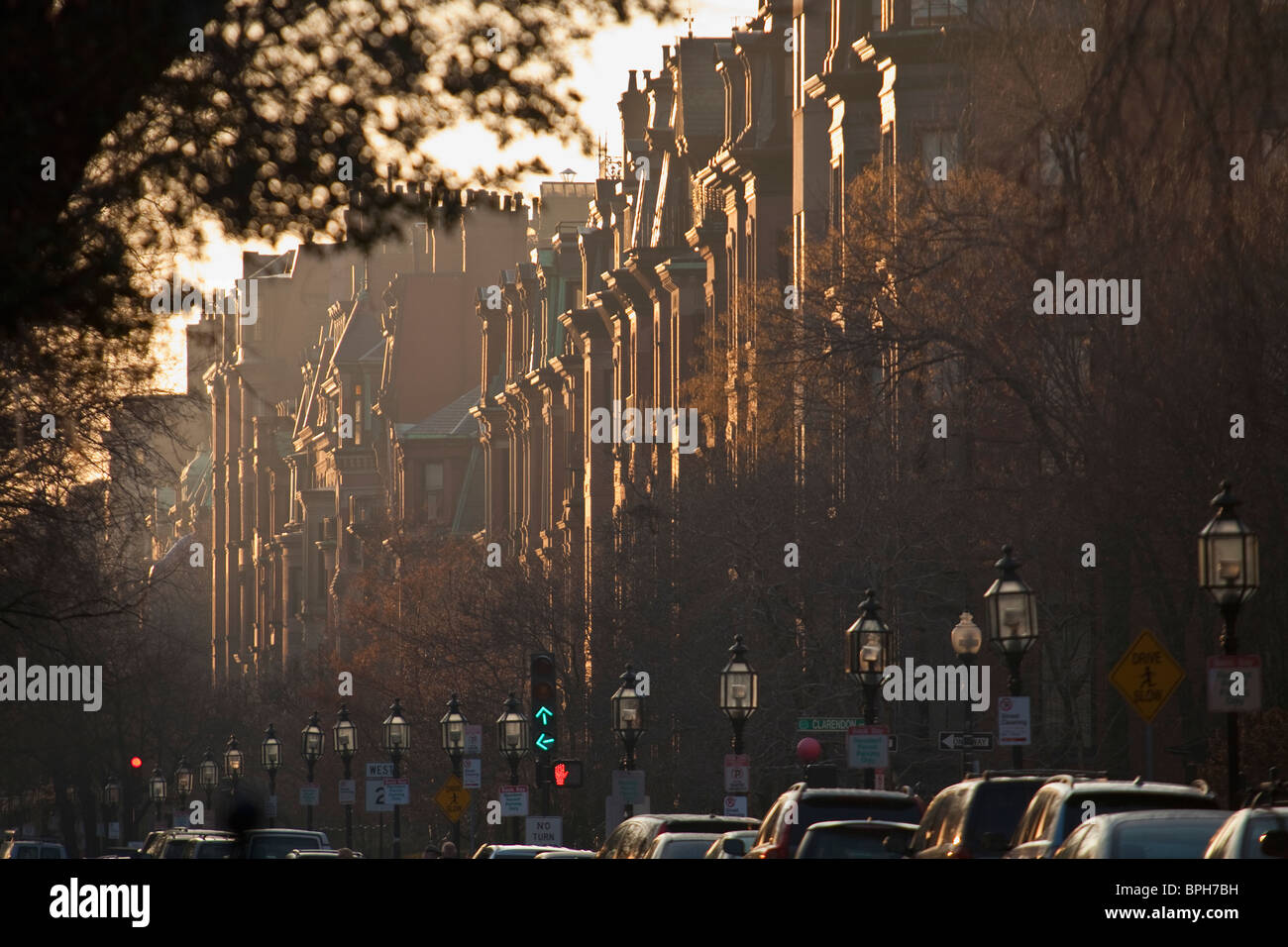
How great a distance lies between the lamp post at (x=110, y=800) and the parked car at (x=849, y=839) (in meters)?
78.9

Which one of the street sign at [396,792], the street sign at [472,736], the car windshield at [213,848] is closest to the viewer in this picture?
the car windshield at [213,848]

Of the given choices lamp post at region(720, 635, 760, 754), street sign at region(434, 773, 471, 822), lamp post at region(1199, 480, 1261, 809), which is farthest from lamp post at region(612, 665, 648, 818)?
lamp post at region(1199, 480, 1261, 809)

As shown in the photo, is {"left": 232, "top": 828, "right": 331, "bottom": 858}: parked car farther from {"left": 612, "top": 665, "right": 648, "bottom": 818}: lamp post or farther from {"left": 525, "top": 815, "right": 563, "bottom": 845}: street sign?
{"left": 612, "top": 665, "right": 648, "bottom": 818}: lamp post

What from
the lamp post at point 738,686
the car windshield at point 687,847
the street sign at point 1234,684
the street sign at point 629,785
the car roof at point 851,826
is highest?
the street sign at point 1234,684

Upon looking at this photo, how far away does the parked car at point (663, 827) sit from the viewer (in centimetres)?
2716

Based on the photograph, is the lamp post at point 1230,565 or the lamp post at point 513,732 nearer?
the lamp post at point 1230,565

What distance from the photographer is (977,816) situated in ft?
66.5

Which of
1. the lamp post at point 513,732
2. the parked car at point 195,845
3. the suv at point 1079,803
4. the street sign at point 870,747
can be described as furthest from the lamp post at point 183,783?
the suv at point 1079,803

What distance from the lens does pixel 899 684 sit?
42.3m

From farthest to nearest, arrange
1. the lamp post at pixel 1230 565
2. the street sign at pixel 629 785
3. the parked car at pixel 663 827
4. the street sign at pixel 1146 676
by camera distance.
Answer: the street sign at pixel 629 785, the parked car at pixel 663 827, the street sign at pixel 1146 676, the lamp post at pixel 1230 565

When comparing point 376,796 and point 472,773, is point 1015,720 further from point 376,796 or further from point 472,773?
point 376,796

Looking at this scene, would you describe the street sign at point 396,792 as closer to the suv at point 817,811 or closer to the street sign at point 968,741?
the street sign at point 968,741

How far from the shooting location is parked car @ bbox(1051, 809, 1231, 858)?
1509 cm
